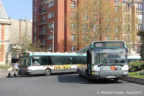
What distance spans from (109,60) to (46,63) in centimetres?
1262

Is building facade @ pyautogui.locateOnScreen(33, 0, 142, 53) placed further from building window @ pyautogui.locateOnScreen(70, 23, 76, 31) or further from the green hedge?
the green hedge

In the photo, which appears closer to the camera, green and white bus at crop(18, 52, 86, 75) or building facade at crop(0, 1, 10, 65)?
green and white bus at crop(18, 52, 86, 75)

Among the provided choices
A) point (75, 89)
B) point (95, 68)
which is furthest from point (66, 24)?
point (75, 89)

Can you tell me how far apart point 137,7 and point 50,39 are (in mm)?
25887

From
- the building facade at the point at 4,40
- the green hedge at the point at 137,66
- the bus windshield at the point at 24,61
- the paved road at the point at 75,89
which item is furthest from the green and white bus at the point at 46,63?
the building facade at the point at 4,40

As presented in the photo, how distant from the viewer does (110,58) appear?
15.4 meters

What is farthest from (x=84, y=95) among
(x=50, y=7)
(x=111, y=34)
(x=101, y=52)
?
(x=50, y=7)

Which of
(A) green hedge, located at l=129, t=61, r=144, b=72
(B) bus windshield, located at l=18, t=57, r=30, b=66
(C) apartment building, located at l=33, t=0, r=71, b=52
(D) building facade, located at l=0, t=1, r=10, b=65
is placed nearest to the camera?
(A) green hedge, located at l=129, t=61, r=144, b=72

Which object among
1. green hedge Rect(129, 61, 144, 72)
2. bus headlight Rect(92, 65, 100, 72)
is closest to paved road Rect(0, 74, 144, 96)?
bus headlight Rect(92, 65, 100, 72)

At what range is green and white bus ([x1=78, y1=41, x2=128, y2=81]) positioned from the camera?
15.3m

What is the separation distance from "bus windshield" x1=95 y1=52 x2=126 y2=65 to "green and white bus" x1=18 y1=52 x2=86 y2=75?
8153 millimetres

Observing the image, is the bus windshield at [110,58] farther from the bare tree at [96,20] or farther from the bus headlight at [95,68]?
the bare tree at [96,20]

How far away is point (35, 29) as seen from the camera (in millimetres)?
67438

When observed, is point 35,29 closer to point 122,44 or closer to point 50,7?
point 50,7
